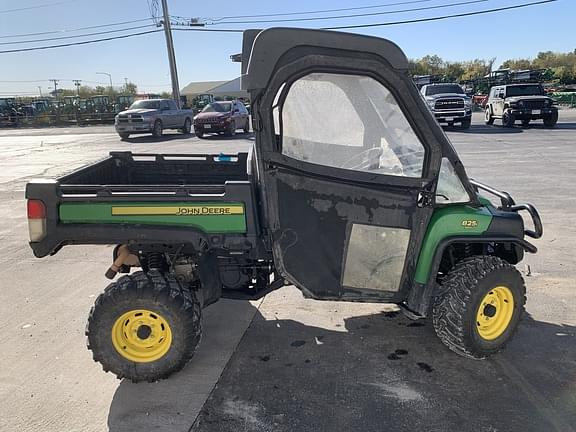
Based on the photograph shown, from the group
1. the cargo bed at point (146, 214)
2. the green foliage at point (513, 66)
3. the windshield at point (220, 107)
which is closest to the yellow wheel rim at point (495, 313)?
the cargo bed at point (146, 214)

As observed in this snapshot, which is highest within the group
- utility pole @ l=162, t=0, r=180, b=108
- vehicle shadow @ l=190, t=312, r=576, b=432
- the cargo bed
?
utility pole @ l=162, t=0, r=180, b=108

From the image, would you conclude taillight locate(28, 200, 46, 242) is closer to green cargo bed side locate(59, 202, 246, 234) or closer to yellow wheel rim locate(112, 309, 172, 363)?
green cargo bed side locate(59, 202, 246, 234)

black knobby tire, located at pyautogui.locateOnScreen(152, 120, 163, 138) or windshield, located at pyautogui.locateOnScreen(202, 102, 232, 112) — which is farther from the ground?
windshield, located at pyautogui.locateOnScreen(202, 102, 232, 112)

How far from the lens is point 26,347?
3664 mm

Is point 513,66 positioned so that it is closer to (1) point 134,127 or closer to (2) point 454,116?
(2) point 454,116

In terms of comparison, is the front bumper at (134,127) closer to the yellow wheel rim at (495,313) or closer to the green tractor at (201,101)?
the yellow wheel rim at (495,313)

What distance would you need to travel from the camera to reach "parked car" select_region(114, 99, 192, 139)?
70.1 ft

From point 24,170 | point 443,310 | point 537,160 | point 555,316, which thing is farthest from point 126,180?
point 537,160

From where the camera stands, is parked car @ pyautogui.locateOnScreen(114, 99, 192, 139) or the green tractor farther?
the green tractor

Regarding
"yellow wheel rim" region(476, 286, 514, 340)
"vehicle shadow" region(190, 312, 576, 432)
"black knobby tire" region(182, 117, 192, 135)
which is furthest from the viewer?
"black knobby tire" region(182, 117, 192, 135)

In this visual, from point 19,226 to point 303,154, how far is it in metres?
5.88

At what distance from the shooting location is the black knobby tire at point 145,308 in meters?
3.12

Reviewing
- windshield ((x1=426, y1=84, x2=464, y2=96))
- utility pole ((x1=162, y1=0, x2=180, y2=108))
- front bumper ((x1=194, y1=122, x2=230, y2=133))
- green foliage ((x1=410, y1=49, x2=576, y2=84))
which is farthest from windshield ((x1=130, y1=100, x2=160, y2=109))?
green foliage ((x1=410, y1=49, x2=576, y2=84))

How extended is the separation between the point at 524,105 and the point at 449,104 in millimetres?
3618
